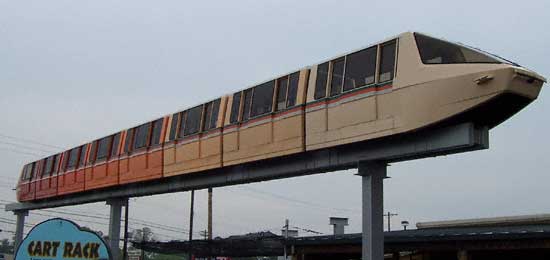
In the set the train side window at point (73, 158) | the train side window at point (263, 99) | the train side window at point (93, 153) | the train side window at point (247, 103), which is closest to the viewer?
the train side window at point (263, 99)

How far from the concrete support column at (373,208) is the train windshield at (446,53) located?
3271mm

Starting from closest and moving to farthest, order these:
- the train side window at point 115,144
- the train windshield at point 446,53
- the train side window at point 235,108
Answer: the train windshield at point 446,53 → the train side window at point 235,108 → the train side window at point 115,144

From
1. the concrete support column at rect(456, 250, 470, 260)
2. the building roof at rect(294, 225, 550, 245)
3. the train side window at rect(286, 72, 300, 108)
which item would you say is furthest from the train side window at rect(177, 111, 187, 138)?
the concrete support column at rect(456, 250, 470, 260)

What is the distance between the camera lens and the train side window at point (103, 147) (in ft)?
86.9

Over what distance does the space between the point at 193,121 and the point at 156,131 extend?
2577 millimetres

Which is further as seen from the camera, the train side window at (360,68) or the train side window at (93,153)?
the train side window at (93,153)

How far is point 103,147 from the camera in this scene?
2686 centimetres

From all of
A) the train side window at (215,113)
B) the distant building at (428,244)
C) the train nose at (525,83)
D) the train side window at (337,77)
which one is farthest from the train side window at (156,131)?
the train nose at (525,83)

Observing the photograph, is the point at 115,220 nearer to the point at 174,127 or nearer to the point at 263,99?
the point at 174,127

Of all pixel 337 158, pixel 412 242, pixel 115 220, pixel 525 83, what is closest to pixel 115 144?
pixel 115 220

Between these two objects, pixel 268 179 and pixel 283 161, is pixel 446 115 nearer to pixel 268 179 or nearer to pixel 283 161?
pixel 283 161

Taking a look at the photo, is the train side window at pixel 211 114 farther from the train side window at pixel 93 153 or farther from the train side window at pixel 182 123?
the train side window at pixel 93 153

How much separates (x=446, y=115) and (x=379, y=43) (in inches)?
103

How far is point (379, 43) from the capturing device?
15070mm
